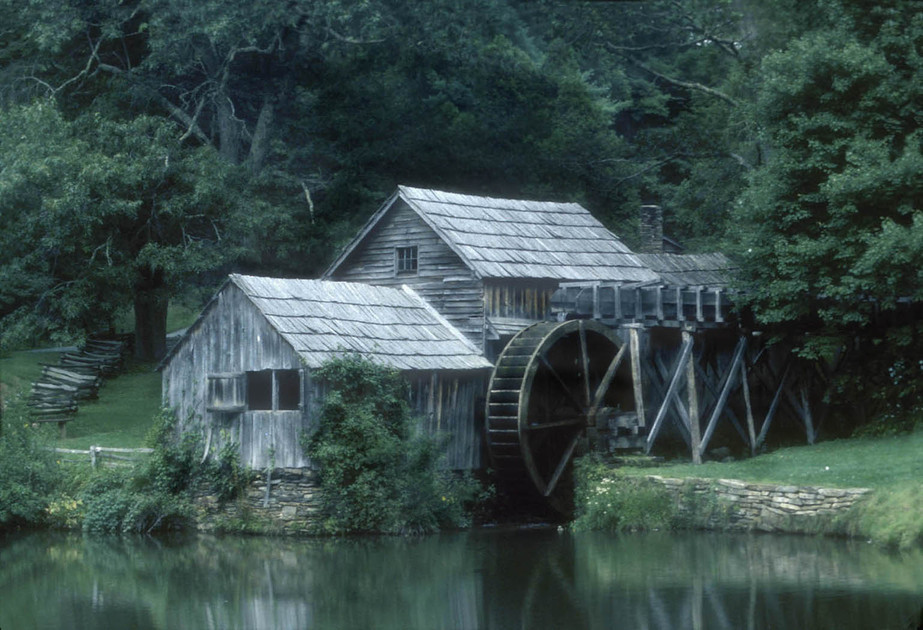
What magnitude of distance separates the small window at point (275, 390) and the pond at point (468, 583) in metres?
2.87

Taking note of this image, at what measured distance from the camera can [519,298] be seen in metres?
28.6

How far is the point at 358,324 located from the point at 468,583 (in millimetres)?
8367

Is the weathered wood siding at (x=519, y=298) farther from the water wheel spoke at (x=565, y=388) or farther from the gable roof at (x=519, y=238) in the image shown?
the water wheel spoke at (x=565, y=388)

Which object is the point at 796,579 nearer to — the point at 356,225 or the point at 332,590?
the point at 332,590

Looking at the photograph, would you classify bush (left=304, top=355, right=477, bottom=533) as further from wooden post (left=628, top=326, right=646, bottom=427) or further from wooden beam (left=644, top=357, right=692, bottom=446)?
wooden beam (left=644, top=357, right=692, bottom=446)

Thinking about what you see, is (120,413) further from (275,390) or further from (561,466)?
(561,466)

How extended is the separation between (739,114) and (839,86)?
1061cm

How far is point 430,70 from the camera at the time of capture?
4384cm

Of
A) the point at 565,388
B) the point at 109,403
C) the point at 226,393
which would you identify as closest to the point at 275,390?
the point at 226,393

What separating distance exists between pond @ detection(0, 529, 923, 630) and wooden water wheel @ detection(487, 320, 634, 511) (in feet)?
9.61

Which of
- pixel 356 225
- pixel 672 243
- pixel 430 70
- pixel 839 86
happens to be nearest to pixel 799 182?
pixel 839 86

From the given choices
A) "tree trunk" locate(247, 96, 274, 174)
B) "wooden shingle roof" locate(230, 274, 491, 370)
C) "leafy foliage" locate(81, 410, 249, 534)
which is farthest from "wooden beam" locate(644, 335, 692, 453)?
"tree trunk" locate(247, 96, 274, 174)

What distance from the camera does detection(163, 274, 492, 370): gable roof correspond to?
24.3 metres

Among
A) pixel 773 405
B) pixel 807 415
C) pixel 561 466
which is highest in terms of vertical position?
pixel 773 405
